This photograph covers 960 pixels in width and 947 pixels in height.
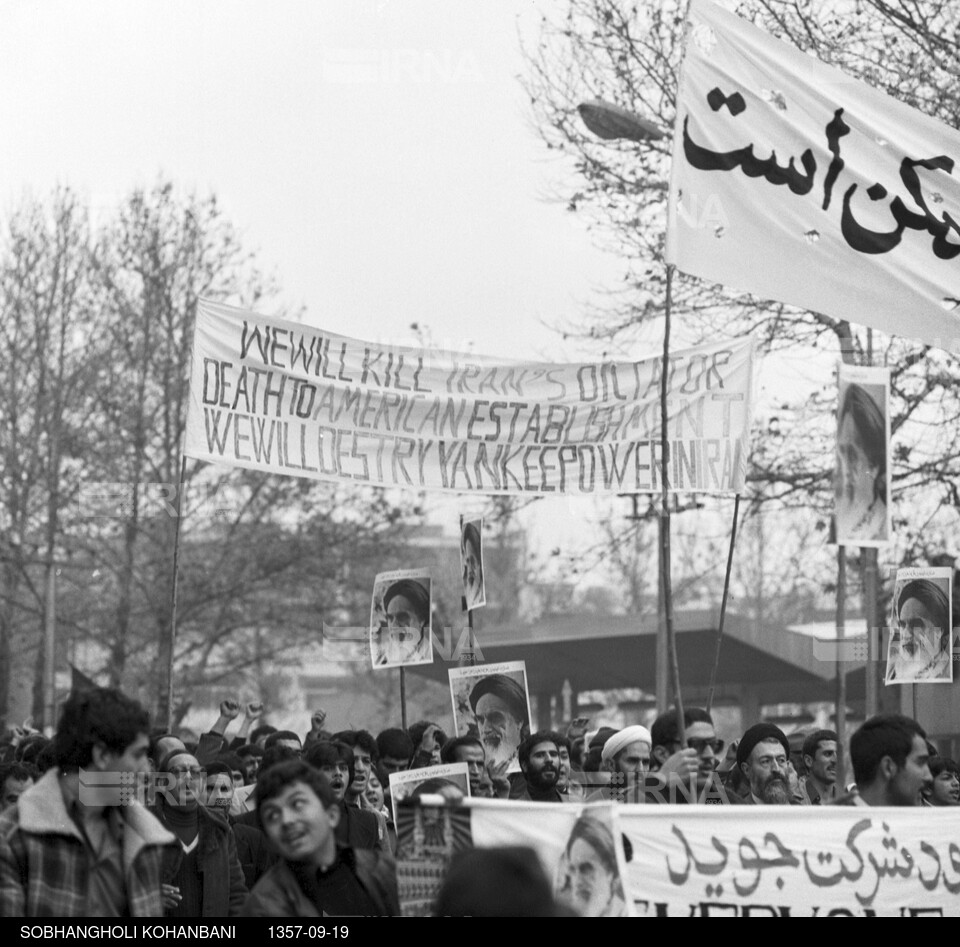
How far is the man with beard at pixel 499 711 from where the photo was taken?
1103 cm

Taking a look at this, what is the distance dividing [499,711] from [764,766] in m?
3.25

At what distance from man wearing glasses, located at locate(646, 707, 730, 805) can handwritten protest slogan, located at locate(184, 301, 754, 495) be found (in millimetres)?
2366

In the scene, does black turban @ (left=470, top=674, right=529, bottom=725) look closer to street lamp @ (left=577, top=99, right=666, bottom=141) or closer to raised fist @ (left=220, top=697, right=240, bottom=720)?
raised fist @ (left=220, top=697, right=240, bottom=720)

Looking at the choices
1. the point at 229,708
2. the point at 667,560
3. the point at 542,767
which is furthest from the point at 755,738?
the point at 229,708

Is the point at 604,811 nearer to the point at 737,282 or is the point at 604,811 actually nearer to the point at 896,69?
the point at 737,282

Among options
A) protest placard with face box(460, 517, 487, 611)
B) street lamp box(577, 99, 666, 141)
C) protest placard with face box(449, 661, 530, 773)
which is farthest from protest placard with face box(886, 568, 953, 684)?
street lamp box(577, 99, 666, 141)

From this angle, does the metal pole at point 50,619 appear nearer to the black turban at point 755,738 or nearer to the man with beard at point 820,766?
the man with beard at point 820,766

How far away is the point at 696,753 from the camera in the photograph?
7301 mm

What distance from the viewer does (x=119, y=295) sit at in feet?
88.2

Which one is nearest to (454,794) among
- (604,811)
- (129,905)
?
(604,811)

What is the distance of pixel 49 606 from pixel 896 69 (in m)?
14.7

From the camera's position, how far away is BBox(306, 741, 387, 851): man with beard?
7574 millimetres

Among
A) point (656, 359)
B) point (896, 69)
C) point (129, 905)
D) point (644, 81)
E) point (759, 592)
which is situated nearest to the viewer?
point (129, 905)

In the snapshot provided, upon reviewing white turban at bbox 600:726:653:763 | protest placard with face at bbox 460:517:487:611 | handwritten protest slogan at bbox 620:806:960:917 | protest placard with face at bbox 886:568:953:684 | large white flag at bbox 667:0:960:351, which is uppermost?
large white flag at bbox 667:0:960:351
